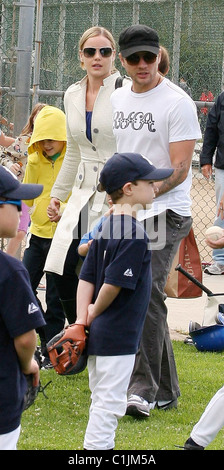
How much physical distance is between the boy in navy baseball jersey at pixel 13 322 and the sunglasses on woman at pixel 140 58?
6.09 feet

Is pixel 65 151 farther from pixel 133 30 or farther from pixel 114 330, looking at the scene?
pixel 114 330

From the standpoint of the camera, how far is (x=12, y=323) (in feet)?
10.1

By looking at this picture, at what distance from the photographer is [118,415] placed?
3.90 m

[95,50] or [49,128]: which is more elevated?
[95,50]

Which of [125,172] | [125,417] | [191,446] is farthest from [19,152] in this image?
[191,446]

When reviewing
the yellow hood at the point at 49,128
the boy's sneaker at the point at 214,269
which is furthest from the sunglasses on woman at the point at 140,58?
the boy's sneaker at the point at 214,269

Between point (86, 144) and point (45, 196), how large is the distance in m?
0.74

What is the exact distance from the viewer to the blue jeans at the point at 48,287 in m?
6.00

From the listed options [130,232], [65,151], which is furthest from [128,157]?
[65,151]

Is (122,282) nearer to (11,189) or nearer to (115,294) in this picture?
(115,294)

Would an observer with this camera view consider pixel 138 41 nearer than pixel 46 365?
Yes

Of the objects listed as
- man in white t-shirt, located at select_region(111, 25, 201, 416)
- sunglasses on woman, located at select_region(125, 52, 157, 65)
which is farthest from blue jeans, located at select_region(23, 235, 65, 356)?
sunglasses on woman, located at select_region(125, 52, 157, 65)

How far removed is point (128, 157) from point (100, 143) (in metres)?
1.41

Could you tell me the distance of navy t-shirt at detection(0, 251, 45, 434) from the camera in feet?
9.98
